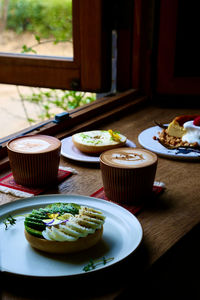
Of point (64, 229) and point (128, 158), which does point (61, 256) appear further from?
point (128, 158)

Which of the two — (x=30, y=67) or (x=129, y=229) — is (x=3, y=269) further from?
(x=30, y=67)

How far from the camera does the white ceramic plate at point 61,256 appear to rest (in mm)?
658

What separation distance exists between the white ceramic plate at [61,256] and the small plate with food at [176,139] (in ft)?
1.26

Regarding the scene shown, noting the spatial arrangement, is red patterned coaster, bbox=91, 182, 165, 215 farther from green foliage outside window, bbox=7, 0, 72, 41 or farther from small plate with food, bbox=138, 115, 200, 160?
green foliage outside window, bbox=7, 0, 72, 41

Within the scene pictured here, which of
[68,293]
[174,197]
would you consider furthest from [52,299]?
[174,197]

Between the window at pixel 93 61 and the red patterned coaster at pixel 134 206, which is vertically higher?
the window at pixel 93 61

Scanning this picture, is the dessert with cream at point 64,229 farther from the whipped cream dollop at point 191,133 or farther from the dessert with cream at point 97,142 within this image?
the whipped cream dollop at point 191,133

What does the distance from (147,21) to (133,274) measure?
127cm

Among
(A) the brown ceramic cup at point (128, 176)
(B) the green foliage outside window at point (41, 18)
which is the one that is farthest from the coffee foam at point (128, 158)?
(B) the green foliage outside window at point (41, 18)

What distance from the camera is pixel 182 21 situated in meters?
1.61

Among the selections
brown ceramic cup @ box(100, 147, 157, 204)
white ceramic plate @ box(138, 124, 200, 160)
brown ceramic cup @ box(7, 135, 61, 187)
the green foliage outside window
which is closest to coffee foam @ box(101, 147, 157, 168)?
brown ceramic cup @ box(100, 147, 157, 204)

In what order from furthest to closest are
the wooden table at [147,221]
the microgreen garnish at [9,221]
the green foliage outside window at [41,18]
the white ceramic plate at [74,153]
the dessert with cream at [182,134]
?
the green foliage outside window at [41,18] < the dessert with cream at [182,134] < the white ceramic plate at [74,153] < the microgreen garnish at [9,221] < the wooden table at [147,221]

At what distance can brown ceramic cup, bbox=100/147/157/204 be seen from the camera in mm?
854

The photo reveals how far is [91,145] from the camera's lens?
1097mm
